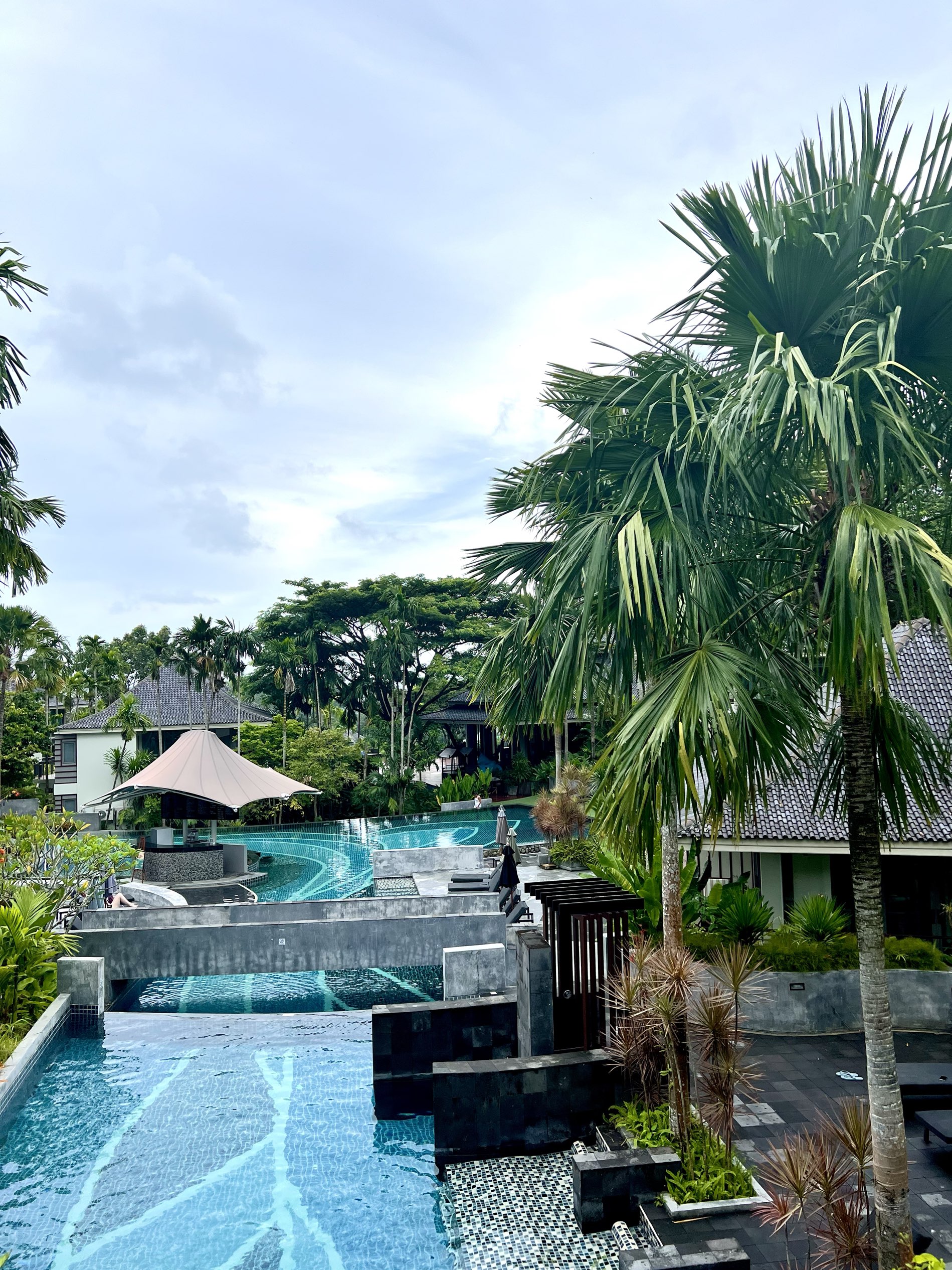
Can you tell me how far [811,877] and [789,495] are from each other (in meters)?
9.00

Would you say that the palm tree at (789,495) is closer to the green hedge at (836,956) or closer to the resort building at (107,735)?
the green hedge at (836,956)

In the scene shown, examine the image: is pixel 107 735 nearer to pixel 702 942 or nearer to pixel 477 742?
pixel 477 742

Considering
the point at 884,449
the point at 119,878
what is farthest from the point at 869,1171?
the point at 119,878

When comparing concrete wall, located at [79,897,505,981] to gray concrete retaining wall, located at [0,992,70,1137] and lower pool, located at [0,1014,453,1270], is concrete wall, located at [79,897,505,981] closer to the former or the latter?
gray concrete retaining wall, located at [0,992,70,1137]

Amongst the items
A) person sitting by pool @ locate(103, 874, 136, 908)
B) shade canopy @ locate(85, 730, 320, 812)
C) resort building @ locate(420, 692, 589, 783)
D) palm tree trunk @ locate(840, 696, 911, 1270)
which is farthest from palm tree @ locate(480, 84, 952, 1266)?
resort building @ locate(420, 692, 589, 783)

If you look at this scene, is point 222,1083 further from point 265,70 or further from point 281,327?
point 281,327

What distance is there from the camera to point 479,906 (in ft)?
54.2

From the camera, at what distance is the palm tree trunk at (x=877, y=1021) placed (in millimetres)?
5098

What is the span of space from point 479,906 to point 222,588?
47.9 m

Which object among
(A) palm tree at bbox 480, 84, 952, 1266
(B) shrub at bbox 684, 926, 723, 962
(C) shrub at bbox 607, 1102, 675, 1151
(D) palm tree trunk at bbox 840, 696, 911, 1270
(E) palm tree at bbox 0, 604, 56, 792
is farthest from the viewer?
(E) palm tree at bbox 0, 604, 56, 792

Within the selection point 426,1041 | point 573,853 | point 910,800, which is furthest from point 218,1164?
point 573,853

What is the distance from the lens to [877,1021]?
521 cm

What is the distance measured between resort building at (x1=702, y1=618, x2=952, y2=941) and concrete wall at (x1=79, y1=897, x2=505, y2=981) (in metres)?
4.81

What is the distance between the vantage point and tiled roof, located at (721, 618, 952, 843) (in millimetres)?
11547
